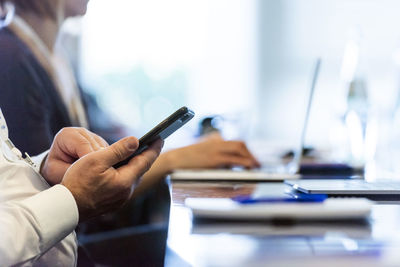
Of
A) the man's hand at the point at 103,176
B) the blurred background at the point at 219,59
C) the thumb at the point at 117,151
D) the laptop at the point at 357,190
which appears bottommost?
the blurred background at the point at 219,59

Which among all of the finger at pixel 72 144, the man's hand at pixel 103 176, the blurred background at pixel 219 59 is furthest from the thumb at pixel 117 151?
the blurred background at pixel 219 59

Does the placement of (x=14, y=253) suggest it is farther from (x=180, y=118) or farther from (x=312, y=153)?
(x=312, y=153)

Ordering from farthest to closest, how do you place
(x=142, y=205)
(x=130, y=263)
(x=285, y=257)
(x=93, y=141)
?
(x=142, y=205), (x=130, y=263), (x=93, y=141), (x=285, y=257)

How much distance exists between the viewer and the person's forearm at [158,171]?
111 centimetres

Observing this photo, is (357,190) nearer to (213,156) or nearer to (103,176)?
(103,176)

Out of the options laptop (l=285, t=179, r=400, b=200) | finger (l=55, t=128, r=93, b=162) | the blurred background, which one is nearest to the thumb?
finger (l=55, t=128, r=93, b=162)

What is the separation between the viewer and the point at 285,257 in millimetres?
331

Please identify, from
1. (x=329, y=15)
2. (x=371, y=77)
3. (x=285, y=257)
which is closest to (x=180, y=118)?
(x=285, y=257)

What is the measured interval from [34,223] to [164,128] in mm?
175

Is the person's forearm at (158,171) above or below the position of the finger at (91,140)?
below

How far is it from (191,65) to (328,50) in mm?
1045

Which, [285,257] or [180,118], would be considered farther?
[180,118]

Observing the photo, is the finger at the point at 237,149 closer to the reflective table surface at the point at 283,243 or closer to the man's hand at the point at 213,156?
the man's hand at the point at 213,156

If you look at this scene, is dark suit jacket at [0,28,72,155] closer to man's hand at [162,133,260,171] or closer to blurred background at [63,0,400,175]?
man's hand at [162,133,260,171]
